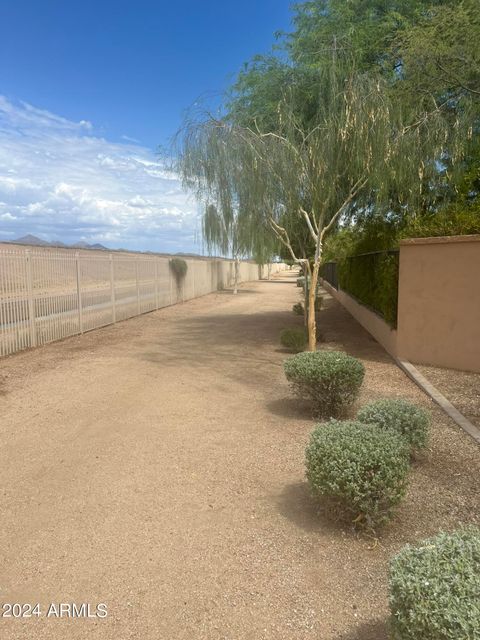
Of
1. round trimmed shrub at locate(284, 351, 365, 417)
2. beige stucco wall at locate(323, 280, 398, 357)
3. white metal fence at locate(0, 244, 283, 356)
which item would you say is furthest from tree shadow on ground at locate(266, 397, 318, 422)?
white metal fence at locate(0, 244, 283, 356)

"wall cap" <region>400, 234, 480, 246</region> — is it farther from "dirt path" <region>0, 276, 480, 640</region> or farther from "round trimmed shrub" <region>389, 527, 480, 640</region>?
"round trimmed shrub" <region>389, 527, 480, 640</region>

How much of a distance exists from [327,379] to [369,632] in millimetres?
3096

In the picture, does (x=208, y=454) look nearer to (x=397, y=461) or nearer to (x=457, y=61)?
(x=397, y=461)

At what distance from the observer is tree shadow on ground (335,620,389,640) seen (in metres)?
2.21

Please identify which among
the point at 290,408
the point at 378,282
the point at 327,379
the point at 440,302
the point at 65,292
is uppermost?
the point at 378,282

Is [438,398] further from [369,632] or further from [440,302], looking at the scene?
[369,632]

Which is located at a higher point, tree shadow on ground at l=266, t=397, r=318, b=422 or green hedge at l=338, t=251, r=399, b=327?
green hedge at l=338, t=251, r=399, b=327

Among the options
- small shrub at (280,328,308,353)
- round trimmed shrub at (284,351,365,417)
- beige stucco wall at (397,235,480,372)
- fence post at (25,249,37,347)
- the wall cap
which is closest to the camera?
round trimmed shrub at (284,351,365,417)

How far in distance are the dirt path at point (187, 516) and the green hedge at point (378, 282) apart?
2.40 metres

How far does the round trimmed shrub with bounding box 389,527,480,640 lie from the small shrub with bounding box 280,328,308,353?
778cm

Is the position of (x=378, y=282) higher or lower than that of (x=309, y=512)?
higher

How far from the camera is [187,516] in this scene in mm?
3289

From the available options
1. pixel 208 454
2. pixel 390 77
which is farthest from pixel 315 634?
pixel 390 77

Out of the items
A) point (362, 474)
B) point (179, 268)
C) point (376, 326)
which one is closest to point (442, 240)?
point (376, 326)
